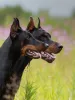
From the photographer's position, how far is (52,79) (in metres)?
11.8

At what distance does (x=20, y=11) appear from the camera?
2466cm

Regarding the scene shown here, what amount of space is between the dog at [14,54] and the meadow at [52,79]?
0.54 feet

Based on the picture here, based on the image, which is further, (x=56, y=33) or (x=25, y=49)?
(x=56, y=33)

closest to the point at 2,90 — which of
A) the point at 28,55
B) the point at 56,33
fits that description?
the point at 28,55

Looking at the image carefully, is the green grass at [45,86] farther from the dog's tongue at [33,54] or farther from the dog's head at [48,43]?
the dog's head at [48,43]

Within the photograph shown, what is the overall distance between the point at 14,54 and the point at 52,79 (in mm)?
2014

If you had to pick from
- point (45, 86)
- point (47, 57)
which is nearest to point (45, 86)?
point (45, 86)

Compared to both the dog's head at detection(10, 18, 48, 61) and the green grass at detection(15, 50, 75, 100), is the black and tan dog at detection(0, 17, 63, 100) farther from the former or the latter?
the green grass at detection(15, 50, 75, 100)

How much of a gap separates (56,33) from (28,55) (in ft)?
24.1

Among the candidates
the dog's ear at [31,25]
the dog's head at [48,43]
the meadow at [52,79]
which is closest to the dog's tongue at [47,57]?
the dog's head at [48,43]

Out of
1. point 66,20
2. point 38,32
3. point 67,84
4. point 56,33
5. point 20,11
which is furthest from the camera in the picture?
point 20,11

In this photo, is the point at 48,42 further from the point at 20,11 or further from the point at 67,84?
the point at 20,11

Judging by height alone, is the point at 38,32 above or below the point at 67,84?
above

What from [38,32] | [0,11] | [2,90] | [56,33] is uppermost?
[38,32]
